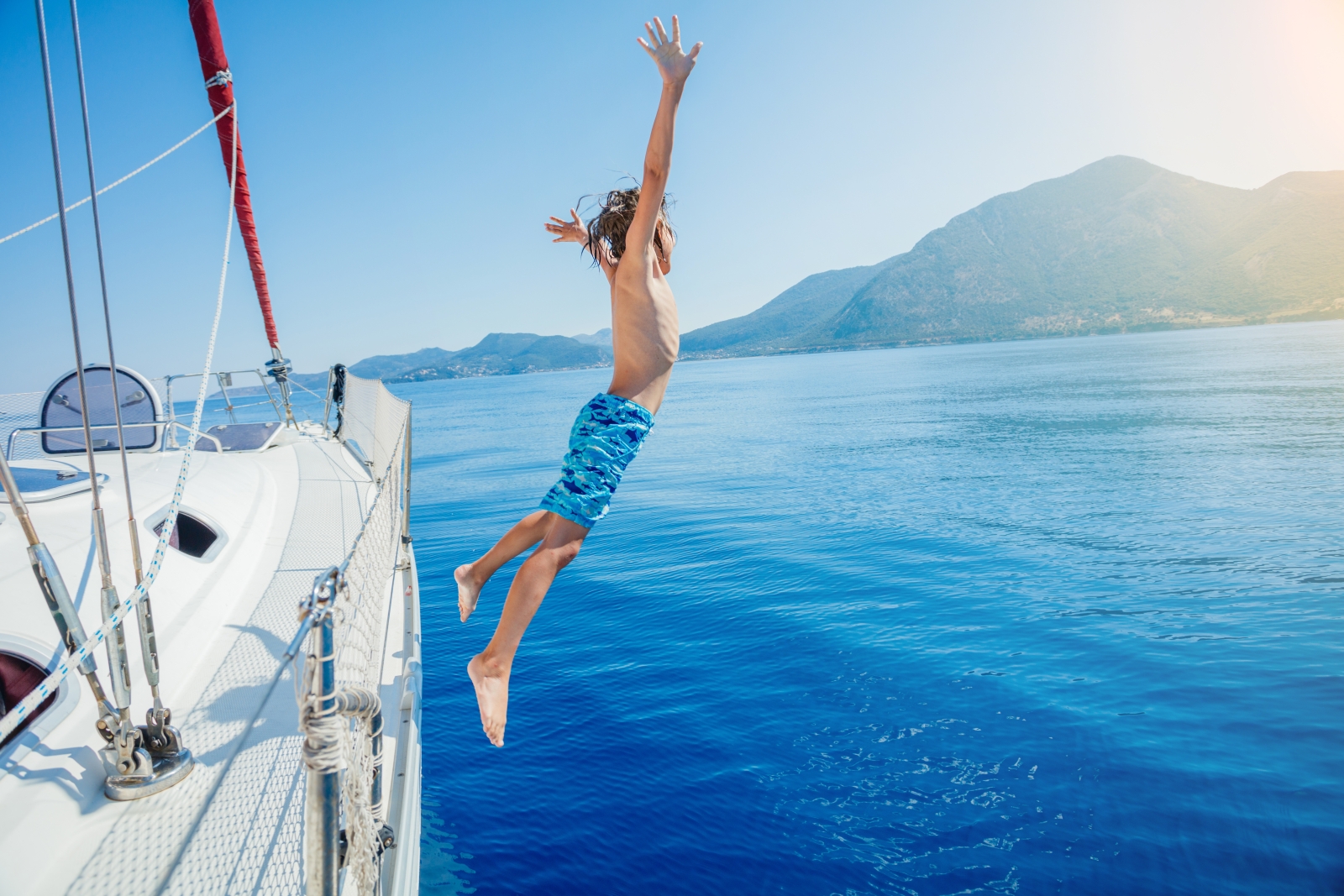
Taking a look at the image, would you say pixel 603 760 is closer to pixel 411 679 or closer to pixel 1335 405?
pixel 411 679

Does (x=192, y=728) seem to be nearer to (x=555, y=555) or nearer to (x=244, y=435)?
(x=555, y=555)

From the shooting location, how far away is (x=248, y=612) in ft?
16.3

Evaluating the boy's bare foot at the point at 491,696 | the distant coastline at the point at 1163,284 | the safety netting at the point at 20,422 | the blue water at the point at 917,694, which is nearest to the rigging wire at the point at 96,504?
the boy's bare foot at the point at 491,696

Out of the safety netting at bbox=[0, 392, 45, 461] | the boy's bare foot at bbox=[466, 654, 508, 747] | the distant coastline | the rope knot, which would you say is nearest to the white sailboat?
the safety netting at bbox=[0, 392, 45, 461]

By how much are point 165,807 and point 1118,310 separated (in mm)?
178469

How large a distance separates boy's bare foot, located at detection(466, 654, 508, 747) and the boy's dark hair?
2.28 m

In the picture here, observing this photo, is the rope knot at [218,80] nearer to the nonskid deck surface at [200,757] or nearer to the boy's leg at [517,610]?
Answer: the nonskid deck surface at [200,757]

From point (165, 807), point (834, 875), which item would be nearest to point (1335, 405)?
point (834, 875)

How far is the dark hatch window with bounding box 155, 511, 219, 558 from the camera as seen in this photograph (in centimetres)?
581

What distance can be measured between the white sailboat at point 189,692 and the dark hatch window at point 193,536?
0.07ft

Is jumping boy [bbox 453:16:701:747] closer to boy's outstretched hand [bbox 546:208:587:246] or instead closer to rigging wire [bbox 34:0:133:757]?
boy's outstretched hand [bbox 546:208:587:246]

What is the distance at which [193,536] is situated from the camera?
5934mm

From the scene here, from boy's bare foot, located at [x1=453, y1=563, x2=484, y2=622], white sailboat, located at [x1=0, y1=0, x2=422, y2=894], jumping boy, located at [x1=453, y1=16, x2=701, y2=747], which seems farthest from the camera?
boy's bare foot, located at [x1=453, y1=563, x2=484, y2=622]

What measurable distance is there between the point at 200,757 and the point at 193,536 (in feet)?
11.1
